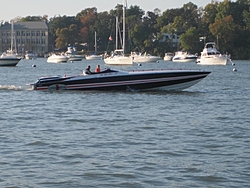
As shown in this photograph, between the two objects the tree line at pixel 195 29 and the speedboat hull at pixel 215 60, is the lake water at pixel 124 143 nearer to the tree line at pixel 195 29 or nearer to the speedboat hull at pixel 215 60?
the speedboat hull at pixel 215 60

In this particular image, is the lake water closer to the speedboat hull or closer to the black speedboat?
the black speedboat

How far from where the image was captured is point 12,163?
15930mm

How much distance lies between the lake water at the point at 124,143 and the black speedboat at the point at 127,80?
10.0 ft

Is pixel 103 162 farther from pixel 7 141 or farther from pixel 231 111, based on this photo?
pixel 231 111

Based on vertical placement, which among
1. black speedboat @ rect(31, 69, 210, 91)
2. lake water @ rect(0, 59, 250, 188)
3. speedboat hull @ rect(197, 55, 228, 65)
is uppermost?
black speedboat @ rect(31, 69, 210, 91)

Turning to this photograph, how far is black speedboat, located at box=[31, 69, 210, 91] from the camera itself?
34.0 m

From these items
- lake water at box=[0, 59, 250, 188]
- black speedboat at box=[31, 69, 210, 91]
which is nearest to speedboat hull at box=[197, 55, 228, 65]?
black speedboat at box=[31, 69, 210, 91]

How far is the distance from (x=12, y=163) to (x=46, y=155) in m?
1.27

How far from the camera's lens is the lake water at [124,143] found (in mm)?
14727

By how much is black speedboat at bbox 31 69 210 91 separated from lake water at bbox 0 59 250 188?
3054mm

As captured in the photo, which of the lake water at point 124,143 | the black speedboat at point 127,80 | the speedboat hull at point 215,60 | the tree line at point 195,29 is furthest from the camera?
the tree line at point 195,29

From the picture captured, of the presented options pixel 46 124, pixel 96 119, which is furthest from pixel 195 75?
pixel 46 124

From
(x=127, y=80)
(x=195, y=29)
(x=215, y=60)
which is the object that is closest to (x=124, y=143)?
(x=127, y=80)

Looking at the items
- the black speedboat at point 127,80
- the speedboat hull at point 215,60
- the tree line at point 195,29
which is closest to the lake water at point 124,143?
the black speedboat at point 127,80
